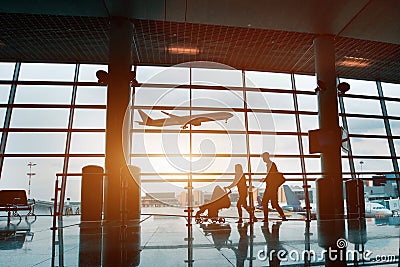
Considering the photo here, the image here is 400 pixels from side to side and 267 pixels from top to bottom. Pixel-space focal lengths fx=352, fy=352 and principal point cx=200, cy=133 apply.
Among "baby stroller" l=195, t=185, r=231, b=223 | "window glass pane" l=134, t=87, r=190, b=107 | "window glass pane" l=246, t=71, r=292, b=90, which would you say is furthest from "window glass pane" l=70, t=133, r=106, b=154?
"window glass pane" l=246, t=71, r=292, b=90

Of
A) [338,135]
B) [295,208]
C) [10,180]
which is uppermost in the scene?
[338,135]

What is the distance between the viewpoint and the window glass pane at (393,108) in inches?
495

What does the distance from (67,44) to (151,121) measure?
3.28m

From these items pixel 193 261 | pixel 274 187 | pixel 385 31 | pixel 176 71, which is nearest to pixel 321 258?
pixel 193 261

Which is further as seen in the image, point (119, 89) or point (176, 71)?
point (176, 71)

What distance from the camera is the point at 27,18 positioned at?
339 inches

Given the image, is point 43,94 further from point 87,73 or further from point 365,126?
point 365,126

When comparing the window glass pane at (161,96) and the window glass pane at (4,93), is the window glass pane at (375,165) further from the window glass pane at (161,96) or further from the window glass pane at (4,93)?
the window glass pane at (4,93)

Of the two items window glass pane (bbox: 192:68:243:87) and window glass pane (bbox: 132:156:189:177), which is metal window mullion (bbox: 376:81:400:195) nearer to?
window glass pane (bbox: 192:68:243:87)

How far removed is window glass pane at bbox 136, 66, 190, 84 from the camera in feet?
37.8

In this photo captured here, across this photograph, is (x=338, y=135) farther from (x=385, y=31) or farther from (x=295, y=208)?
(x=295, y=208)

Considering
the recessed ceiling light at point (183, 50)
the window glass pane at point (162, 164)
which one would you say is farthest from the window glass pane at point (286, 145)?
the recessed ceiling light at point (183, 50)

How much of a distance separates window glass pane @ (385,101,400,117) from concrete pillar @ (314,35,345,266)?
473 centimetres

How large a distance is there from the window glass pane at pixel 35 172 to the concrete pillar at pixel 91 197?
12.2ft
